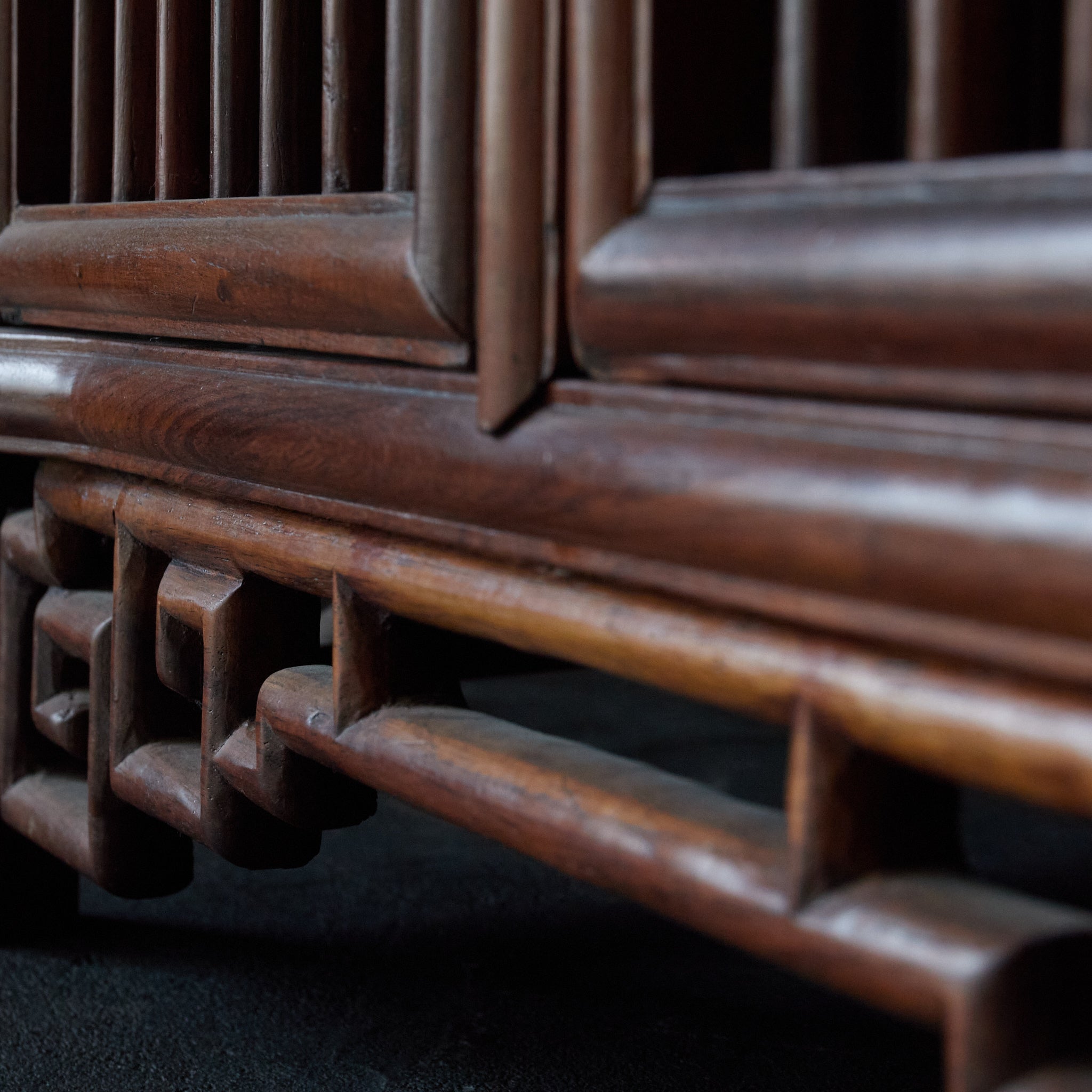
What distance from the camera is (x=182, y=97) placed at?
73cm

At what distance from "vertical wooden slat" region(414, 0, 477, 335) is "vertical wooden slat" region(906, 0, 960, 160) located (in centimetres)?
19

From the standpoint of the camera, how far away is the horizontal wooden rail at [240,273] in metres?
0.55

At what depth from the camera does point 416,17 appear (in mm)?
565

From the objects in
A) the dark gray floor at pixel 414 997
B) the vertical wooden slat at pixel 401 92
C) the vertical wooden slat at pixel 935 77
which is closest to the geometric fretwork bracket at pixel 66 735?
the dark gray floor at pixel 414 997

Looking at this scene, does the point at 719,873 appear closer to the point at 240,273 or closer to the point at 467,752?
the point at 467,752

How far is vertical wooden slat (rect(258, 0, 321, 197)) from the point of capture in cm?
66

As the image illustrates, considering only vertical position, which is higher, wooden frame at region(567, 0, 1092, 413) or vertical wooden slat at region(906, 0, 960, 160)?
vertical wooden slat at region(906, 0, 960, 160)

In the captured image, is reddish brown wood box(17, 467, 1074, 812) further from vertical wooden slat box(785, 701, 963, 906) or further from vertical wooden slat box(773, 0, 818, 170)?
vertical wooden slat box(773, 0, 818, 170)

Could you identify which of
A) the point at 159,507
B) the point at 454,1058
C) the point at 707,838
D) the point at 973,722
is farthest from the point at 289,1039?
the point at 973,722

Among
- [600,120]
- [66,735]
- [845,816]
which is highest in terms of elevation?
[600,120]

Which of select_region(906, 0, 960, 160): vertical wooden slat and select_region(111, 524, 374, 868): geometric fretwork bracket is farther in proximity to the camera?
select_region(111, 524, 374, 868): geometric fretwork bracket

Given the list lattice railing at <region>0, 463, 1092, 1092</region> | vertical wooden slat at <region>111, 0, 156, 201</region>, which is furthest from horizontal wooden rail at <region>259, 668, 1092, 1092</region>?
vertical wooden slat at <region>111, 0, 156, 201</region>

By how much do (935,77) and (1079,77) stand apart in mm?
44

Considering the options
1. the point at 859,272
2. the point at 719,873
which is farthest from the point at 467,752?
the point at 859,272
